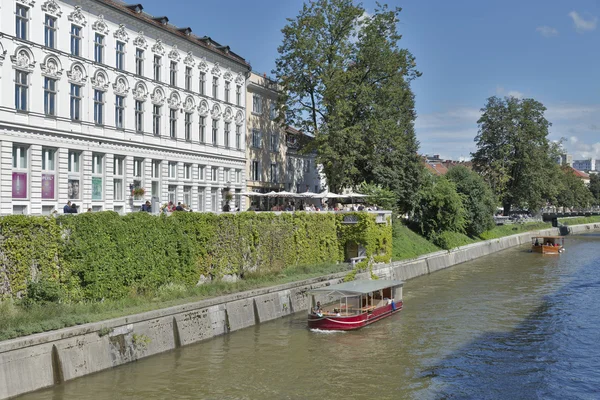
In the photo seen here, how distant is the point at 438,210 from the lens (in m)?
57.4

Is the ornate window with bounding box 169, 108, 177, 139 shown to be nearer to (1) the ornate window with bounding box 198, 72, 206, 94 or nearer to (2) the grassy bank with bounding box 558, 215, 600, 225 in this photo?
(1) the ornate window with bounding box 198, 72, 206, 94

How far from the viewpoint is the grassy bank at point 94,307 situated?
18.5 m

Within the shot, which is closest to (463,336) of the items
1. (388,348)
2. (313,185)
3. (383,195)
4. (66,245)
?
(388,348)

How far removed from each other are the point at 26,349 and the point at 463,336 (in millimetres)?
16843

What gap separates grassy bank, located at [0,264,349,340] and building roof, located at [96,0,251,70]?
20.8 meters

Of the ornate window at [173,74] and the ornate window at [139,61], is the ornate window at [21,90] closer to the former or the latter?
the ornate window at [139,61]

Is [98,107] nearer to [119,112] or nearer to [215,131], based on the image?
[119,112]

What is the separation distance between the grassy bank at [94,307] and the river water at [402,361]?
1826 millimetres

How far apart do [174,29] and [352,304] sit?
1142 inches

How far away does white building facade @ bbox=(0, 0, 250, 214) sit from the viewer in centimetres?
3331

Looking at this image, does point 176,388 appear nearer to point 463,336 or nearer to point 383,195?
point 463,336

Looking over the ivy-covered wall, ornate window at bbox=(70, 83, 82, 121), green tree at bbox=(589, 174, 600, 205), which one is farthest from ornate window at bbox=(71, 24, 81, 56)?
green tree at bbox=(589, 174, 600, 205)

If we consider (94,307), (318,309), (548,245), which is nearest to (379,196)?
(318,309)

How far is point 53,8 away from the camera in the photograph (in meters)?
35.0
